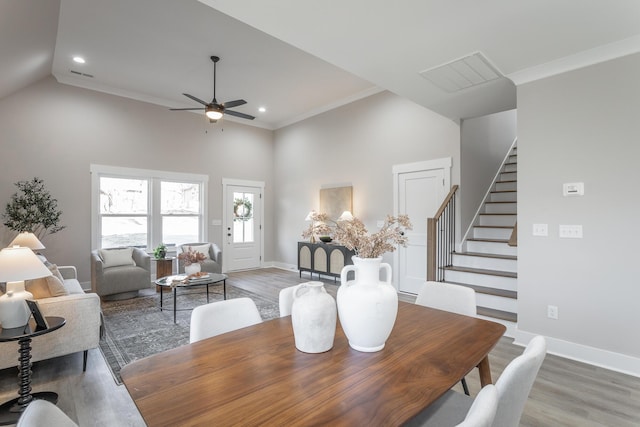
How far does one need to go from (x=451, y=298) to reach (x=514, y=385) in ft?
3.61

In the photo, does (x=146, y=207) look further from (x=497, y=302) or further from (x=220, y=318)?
(x=497, y=302)

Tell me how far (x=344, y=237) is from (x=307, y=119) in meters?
6.20

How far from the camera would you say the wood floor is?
2016 millimetres

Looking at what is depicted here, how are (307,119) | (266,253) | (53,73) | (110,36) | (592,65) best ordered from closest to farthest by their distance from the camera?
(592,65), (110,36), (53,73), (307,119), (266,253)

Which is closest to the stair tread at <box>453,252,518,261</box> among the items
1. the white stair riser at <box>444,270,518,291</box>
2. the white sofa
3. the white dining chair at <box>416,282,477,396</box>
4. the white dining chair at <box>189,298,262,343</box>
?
the white stair riser at <box>444,270,518,291</box>

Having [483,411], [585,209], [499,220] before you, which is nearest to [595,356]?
[585,209]

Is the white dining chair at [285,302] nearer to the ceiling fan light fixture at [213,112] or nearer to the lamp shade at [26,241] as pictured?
the ceiling fan light fixture at [213,112]

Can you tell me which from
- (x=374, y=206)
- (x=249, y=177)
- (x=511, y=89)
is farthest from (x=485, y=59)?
(x=249, y=177)

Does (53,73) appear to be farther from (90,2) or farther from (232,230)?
(232,230)

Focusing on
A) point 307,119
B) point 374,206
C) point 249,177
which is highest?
point 307,119

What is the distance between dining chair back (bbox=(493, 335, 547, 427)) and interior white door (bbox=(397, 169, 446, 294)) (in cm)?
400

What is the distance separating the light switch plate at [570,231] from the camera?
2865 millimetres

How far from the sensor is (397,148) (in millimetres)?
5445

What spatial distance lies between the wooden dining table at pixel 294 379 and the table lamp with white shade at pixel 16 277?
1478 mm
